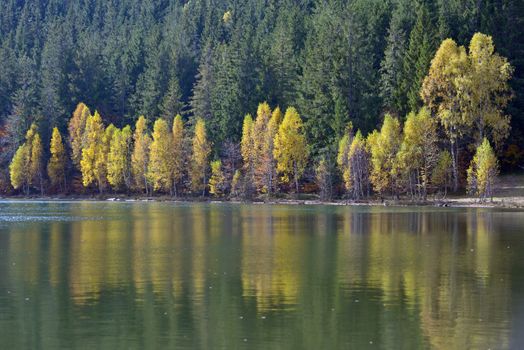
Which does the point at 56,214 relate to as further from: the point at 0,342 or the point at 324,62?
the point at 0,342

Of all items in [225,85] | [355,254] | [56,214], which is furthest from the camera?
[225,85]

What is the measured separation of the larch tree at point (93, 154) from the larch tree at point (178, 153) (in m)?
11.7

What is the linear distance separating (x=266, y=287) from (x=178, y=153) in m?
85.7

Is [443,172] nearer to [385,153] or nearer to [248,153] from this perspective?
[385,153]

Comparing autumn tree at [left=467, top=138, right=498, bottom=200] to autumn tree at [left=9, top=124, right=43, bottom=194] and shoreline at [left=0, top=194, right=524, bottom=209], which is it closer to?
shoreline at [left=0, top=194, right=524, bottom=209]

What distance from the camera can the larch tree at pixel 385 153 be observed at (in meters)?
89.8

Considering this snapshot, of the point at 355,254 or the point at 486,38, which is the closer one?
the point at 355,254

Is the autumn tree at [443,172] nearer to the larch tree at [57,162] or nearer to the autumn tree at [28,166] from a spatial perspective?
the larch tree at [57,162]

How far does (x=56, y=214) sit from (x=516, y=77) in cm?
4929

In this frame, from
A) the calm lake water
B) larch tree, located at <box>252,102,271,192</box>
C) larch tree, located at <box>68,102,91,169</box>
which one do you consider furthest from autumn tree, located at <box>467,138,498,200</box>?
larch tree, located at <box>68,102,91,169</box>

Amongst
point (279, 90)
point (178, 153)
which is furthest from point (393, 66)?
point (178, 153)

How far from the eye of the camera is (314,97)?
10856cm

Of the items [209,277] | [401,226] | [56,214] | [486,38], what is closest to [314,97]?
[486,38]

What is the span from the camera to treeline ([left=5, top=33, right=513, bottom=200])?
89.1 m
